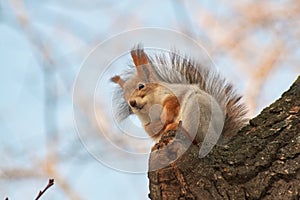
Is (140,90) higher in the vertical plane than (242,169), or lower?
higher

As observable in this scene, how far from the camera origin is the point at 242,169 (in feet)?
3.84

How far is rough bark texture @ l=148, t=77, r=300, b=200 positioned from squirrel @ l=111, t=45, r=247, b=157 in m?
0.29

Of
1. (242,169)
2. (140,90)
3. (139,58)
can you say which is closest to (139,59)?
(139,58)

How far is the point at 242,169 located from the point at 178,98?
72 cm

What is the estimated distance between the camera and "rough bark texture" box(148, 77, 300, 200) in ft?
3.69

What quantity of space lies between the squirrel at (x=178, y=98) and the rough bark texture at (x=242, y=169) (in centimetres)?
29

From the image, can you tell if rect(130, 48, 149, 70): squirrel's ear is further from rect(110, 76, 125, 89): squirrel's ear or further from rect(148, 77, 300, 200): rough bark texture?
rect(148, 77, 300, 200): rough bark texture

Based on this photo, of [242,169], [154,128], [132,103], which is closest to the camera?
[242,169]

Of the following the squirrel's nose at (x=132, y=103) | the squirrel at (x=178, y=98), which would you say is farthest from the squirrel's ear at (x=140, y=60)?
the squirrel's nose at (x=132, y=103)

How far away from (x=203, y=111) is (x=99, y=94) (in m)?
0.35

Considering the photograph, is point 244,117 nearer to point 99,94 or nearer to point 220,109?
point 220,109

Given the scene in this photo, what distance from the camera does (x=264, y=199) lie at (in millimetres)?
1120

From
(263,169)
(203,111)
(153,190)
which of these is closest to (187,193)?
(153,190)

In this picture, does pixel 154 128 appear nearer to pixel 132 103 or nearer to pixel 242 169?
pixel 132 103
